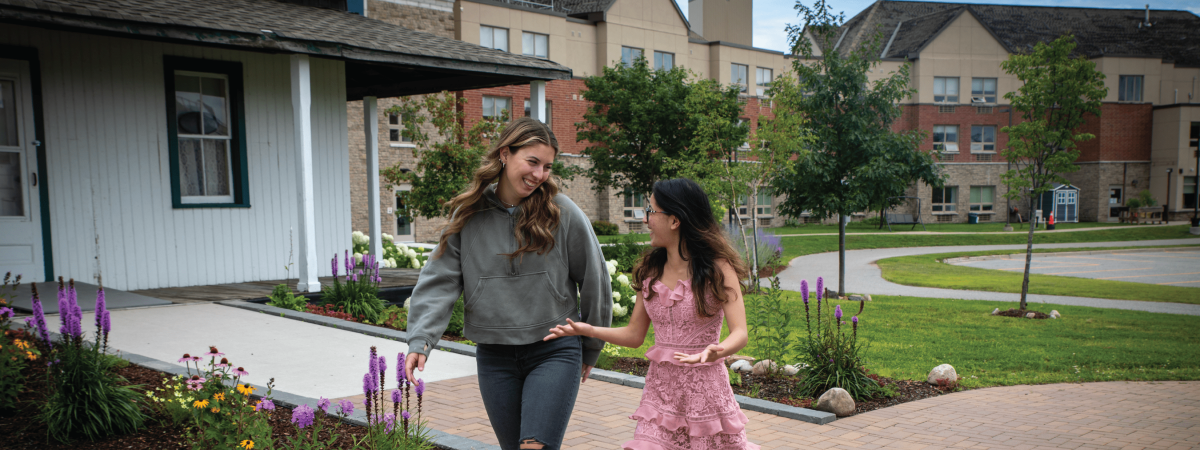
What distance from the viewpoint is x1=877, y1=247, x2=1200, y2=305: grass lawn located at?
15.1 meters

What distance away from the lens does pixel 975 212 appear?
4841cm

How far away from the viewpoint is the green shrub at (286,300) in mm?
8742

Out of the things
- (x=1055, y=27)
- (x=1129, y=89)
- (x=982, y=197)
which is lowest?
(x=982, y=197)

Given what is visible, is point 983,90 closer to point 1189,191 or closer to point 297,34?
point 1189,191

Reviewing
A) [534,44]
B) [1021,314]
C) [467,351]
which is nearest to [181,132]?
[467,351]

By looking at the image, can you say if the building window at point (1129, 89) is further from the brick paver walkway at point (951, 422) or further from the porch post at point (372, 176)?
the brick paver walkway at point (951, 422)

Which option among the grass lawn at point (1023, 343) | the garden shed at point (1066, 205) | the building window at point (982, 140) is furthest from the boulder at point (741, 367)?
the garden shed at point (1066, 205)

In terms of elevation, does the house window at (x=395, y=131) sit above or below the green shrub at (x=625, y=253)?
above

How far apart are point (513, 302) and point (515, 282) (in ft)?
0.27

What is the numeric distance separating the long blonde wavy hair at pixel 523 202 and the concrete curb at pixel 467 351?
156 cm

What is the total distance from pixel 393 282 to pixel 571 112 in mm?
23962

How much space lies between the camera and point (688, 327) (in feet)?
10.2

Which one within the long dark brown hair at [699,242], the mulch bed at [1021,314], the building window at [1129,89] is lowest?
the mulch bed at [1021,314]

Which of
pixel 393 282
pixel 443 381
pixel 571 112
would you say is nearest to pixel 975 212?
pixel 571 112
